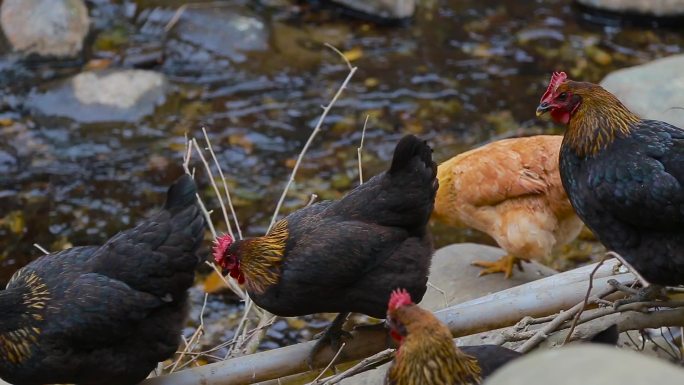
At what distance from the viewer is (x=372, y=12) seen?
988 cm

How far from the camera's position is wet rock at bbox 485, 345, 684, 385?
205cm

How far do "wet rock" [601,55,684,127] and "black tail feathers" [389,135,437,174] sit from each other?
370 centimetres

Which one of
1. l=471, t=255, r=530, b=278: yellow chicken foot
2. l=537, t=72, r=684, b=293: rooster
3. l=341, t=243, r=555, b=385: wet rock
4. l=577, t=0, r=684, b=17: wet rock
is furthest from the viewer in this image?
l=577, t=0, r=684, b=17: wet rock

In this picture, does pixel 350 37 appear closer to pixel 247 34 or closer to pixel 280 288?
pixel 247 34

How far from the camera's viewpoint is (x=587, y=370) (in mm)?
2111

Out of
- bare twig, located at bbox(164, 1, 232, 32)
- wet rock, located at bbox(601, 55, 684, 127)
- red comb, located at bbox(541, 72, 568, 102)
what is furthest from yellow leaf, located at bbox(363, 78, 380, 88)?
red comb, located at bbox(541, 72, 568, 102)

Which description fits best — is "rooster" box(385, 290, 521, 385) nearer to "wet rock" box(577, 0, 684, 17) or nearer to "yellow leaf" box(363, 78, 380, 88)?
"yellow leaf" box(363, 78, 380, 88)

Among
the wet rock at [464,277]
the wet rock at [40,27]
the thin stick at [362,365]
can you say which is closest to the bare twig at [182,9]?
the wet rock at [40,27]

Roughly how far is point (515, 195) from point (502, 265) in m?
0.55

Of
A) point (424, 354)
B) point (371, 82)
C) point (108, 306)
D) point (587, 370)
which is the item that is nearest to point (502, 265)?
point (108, 306)

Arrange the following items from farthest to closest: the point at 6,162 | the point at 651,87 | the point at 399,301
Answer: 1. the point at 6,162
2. the point at 651,87
3. the point at 399,301

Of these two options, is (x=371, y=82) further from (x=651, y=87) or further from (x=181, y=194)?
(x=181, y=194)

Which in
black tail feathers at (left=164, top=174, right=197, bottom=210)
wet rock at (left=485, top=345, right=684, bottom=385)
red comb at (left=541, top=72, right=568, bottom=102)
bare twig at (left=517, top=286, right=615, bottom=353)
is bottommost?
bare twig at (left=517, top=286, right=615, bottom=353)

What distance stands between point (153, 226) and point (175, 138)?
13.8ft
